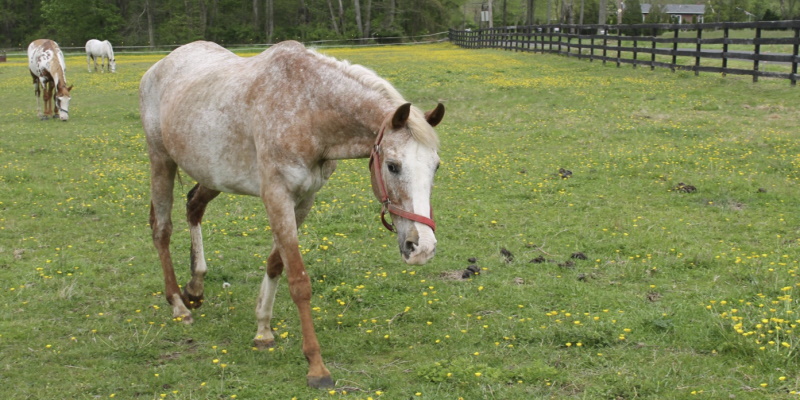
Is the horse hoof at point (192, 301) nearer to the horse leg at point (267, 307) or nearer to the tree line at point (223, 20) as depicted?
the horse leg at point (267, 307)

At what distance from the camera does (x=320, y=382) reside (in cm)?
440

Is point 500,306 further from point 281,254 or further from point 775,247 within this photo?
point 775,247

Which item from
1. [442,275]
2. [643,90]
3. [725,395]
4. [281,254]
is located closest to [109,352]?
[281,254]

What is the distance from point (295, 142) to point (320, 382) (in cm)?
156

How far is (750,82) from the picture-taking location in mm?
18578

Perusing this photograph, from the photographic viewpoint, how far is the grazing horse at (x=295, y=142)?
4055mm

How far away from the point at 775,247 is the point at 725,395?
334cm

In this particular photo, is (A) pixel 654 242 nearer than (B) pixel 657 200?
Yes

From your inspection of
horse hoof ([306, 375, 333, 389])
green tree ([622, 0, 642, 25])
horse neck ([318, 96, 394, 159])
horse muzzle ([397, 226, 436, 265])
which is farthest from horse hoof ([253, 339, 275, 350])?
green tree ([622, 0, 642, 25])

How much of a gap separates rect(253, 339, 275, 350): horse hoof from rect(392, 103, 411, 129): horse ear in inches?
→ 79.6

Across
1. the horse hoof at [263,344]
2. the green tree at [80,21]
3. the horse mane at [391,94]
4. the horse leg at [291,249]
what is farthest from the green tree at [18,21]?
the horse leg at [291,249]

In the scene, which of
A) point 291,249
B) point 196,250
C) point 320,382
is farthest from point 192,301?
point 320,382

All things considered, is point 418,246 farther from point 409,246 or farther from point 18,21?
point 18,21

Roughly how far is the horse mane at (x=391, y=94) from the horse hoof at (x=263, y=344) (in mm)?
2027
